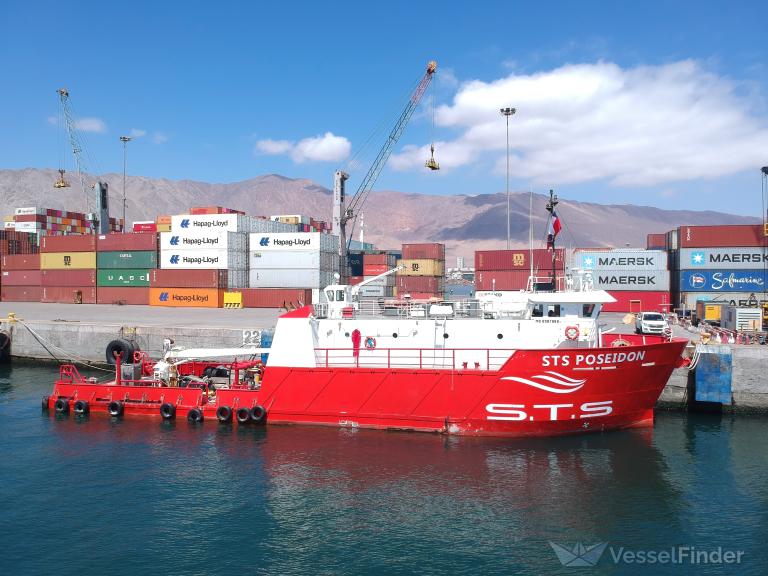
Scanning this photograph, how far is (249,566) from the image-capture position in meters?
10.8

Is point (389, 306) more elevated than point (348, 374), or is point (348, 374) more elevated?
point (389, 306)

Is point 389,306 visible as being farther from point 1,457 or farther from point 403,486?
point 1,457

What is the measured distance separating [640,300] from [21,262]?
184 ft

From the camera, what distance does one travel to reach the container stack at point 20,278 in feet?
179

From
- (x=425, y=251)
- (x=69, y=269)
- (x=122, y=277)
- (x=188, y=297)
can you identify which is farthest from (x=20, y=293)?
(x=425, y=251)

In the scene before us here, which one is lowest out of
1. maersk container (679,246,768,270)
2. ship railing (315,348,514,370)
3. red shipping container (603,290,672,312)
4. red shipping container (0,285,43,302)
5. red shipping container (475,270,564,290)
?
ship railing (315,348,514,370)

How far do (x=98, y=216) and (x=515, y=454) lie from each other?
5403 centimetres

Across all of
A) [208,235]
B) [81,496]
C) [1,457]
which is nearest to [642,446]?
[81,496]

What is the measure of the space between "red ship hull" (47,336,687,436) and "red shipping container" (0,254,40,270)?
4714 centimetres

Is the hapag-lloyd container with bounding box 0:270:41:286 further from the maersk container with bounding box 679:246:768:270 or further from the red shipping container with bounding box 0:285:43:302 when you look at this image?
the maersk container with bounding box 679:246:768:270

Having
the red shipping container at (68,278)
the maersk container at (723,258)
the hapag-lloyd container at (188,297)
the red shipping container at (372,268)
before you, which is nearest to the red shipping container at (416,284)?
the red shipping container at (372,268)

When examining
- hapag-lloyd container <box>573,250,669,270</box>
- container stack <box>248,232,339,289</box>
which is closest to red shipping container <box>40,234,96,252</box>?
container stack <box>248,232,339,289</box>

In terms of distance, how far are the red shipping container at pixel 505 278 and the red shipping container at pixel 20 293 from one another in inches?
1637

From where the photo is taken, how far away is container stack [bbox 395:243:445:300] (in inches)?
2388
